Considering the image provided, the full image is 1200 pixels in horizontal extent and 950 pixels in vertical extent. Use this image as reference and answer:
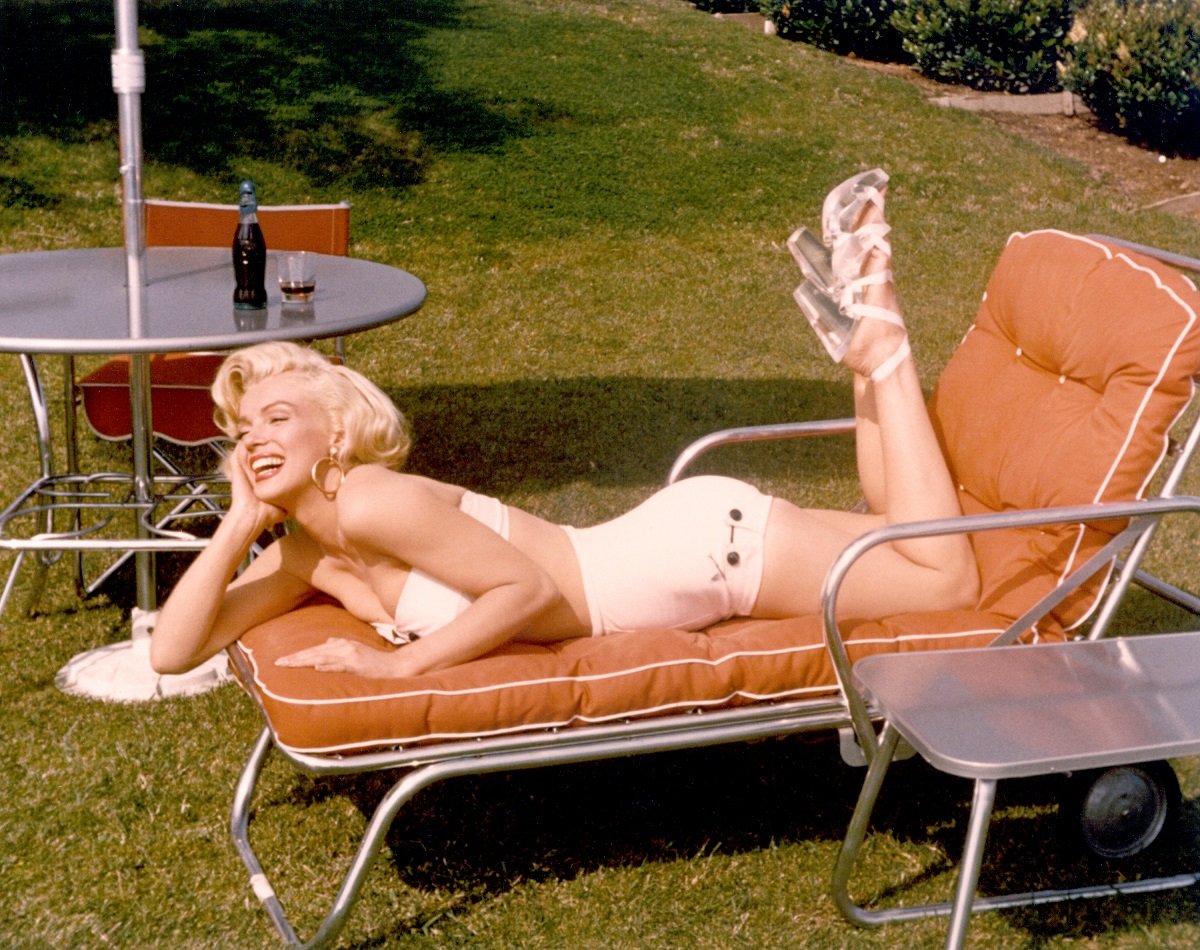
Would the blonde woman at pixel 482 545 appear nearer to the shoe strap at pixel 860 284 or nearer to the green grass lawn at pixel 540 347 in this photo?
the shoe strap at pixel 860 284

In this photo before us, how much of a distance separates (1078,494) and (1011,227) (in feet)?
22.4

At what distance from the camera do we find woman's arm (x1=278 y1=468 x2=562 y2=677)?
2.59 m

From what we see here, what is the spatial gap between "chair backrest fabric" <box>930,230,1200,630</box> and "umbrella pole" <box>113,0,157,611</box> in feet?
6.55

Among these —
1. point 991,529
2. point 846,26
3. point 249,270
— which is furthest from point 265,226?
point 846,26

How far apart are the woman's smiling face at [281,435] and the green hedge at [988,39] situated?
10.7 m

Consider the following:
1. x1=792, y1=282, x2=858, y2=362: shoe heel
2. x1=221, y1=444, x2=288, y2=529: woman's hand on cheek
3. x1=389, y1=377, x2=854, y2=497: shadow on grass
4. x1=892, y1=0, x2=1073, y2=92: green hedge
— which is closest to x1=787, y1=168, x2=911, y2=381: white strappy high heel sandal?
x1=792, y1=282, x2=858, y2=362: shoe heel

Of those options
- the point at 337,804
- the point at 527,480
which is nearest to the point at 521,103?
the point at 527,480

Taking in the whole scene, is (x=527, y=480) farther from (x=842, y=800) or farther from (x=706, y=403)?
(x=842, y=800)

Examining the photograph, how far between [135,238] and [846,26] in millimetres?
11197

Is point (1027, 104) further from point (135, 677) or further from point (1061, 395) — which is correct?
point (135, 677)

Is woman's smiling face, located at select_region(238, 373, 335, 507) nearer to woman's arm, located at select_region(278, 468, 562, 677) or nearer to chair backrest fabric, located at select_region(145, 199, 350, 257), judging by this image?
woman's arm, located at select_region(278, 468, 562, 677)

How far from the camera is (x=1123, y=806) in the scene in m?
2.97

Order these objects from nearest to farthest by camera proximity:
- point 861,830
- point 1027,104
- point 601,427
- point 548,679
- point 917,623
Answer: point 548,679 < point 861,830 < point 917,623 < point 601,427 < point 1027,104

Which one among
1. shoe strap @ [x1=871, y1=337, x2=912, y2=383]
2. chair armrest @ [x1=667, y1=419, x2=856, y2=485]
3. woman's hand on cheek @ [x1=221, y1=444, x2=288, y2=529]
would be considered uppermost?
shoe strap @ [x1=871, y1=337, x2=912, y2=383]
